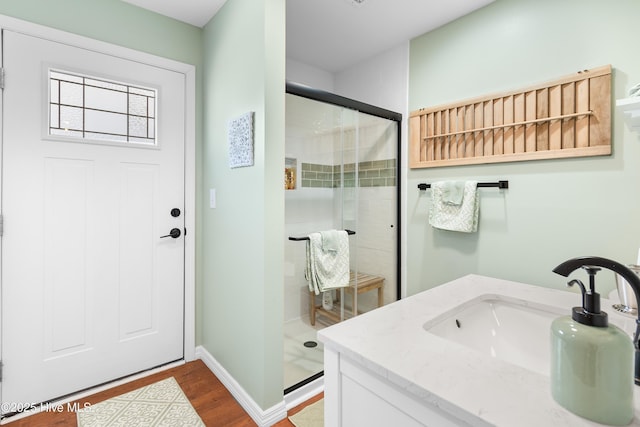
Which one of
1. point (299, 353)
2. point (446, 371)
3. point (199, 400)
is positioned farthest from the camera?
point (299, 353)

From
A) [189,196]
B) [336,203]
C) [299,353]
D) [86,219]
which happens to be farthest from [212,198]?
[299,353]

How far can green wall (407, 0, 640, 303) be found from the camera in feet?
4.75

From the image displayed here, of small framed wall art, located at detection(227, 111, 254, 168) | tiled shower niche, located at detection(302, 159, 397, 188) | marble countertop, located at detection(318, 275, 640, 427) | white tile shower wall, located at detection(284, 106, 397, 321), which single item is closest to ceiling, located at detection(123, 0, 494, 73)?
white tile shower wall, located at detection(284, 106, 397, 321)

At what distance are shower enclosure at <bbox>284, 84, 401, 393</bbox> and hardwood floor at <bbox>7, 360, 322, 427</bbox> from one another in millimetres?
302

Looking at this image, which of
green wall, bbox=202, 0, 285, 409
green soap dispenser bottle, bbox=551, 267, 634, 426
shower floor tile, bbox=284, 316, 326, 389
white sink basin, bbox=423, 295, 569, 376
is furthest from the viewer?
shower floor tile, bbox=284, 316, 326, 389

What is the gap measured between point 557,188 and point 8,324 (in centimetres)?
295

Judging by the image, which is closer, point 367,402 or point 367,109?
point 367,402

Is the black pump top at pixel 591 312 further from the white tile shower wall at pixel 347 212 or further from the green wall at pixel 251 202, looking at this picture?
the white tile shower wall at pixel 347 212

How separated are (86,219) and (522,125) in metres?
2.53

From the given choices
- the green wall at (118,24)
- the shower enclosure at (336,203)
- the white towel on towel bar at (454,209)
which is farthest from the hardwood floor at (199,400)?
the green wall at (118,24)

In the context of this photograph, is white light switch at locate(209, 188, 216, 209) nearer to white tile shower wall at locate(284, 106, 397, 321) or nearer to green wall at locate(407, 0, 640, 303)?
white tile shower wall at locate(284, 106, 397, 321)

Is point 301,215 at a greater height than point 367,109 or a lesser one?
lesser

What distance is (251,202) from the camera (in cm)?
165

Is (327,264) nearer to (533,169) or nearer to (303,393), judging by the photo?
(303,393)
